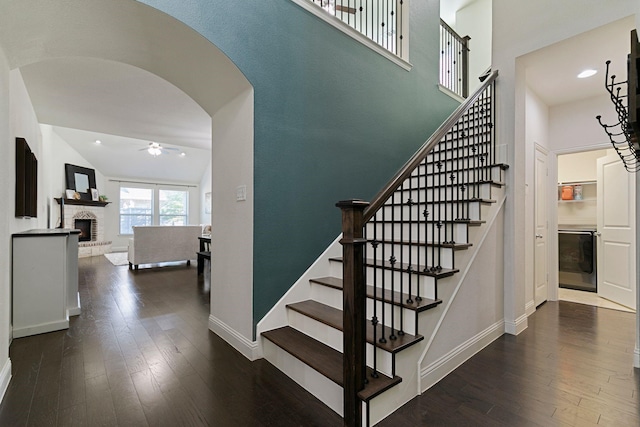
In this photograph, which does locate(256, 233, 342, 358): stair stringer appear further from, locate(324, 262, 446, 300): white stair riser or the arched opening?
locate(324, 262, 446, 300): white stair riser

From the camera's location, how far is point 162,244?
6027 millimetres

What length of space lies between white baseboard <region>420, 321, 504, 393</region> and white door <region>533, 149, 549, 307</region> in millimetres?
1459

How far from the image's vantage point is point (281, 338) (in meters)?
2.17

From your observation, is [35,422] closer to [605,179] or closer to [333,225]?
[333,225]

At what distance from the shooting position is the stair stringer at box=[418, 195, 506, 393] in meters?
1.90

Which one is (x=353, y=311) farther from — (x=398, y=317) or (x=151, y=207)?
(x=151, y=207)

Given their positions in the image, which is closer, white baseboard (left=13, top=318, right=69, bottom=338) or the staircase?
the staircase

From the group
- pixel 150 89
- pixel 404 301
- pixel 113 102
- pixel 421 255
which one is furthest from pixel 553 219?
pixel 113 102

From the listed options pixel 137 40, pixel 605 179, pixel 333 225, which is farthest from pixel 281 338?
pixel 605 179

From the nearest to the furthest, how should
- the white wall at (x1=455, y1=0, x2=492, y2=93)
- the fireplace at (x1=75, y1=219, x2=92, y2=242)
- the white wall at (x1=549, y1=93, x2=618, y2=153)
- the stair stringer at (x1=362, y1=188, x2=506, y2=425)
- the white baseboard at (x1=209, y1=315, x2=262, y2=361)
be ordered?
the stair stringer at (x1=362, y1=188, x2=506, y2=425) → the white baseboard at (x1=209, y1=315, x2=262, y2=361) → the white wall at (x1=549, y1=93, x2=618, y2=153) → the white wall at (x1=455, y1=0, x2=492, y2=93) → the fireplace at (x1=75, y1=219, x2=92, y2=242)

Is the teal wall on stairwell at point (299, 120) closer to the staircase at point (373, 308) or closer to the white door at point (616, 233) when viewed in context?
the staircase at point (373, 308)

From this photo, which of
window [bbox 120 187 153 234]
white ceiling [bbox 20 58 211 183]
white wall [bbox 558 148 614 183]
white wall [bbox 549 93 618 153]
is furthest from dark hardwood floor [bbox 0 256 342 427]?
window [bbox 120 187 153 234]

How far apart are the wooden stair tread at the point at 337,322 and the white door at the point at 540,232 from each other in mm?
2739

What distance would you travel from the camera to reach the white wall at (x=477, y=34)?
19.4 ft
